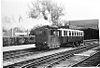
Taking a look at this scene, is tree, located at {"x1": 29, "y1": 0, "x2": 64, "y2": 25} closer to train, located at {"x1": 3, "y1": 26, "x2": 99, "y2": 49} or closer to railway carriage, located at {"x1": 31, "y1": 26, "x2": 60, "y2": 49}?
train, located at {"x1": 3, "y1": 26, "x2": 99, "y2": 49}

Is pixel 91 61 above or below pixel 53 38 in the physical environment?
below

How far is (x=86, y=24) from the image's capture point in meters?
4.80

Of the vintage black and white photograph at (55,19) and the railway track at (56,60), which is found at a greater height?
the vintage black and white photograph at (55,19)

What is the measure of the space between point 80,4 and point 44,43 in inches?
136

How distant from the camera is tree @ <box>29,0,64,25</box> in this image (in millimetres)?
4855

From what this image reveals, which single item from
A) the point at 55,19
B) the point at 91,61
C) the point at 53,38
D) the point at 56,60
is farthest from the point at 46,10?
the point at 53,38

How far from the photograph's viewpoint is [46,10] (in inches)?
195

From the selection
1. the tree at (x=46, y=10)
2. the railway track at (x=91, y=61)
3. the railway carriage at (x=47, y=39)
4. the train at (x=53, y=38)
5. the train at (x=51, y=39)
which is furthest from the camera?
the railway carriage at (x=47, y=39)

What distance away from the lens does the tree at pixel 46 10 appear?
4.86 metres

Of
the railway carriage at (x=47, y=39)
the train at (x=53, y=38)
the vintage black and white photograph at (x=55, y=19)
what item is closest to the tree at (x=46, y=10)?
the vintage black and white photograph at (x=55, y=19)

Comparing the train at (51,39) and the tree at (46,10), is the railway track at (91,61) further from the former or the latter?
the tree at (46,10)

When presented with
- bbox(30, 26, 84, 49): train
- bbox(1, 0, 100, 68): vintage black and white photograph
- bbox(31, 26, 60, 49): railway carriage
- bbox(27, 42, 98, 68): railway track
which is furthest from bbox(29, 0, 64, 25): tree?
bbox(31, 26, 60, 49): railway carriage

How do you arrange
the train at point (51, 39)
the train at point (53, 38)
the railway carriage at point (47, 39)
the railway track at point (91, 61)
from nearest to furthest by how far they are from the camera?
the railway track at point (91, 61) → the train at point (51, 39) → the train at point (53, 38) → the railway carriage at point (47, 39)

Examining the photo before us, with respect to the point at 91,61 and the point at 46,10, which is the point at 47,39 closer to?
the point at 46,10
